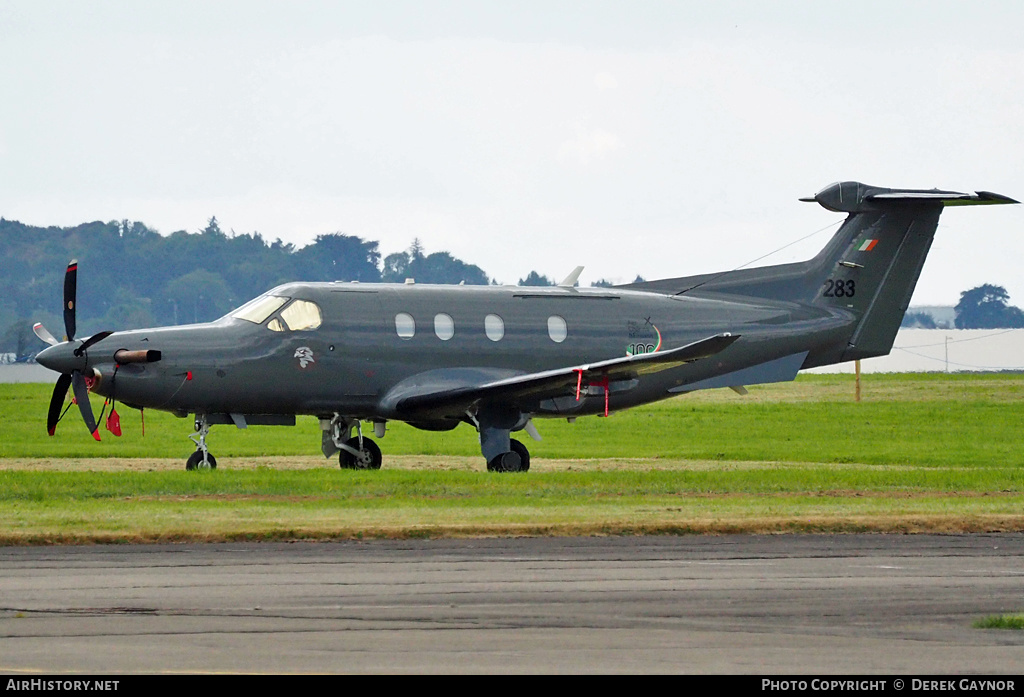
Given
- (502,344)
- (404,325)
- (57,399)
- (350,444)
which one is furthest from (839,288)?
(57,399)

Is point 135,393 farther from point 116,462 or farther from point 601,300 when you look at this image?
point 601,300

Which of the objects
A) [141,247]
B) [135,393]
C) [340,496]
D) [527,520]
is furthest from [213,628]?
[141,247]

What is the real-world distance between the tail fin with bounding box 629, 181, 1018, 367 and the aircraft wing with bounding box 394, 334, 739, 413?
396 centimetres

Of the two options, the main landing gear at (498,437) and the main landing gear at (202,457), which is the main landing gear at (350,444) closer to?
the main landing gear at (498,437)

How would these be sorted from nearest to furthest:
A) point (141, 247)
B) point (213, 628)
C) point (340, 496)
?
1. point (213, 628)
2. point (340, 496)
3. point (141, 247)

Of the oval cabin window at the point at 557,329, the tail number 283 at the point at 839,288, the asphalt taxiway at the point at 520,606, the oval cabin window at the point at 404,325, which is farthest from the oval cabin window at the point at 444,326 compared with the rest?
the asphalt taxiway at the point at 520,606

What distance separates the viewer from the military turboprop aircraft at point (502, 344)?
86.4ft

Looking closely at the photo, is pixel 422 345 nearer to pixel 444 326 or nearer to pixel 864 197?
pixel 444 326

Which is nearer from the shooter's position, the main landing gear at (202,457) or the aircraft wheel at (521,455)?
the main landing gear at (202,457)

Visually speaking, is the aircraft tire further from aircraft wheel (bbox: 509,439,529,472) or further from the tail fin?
the tail fin

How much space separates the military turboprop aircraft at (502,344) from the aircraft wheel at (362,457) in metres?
0.03

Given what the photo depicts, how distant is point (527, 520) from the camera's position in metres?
18.8
